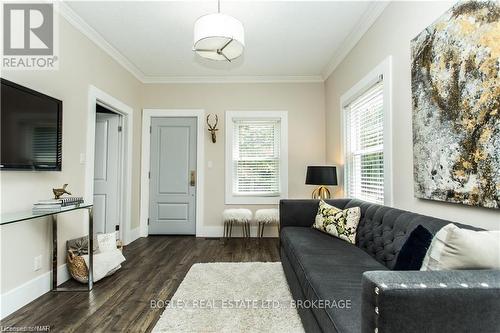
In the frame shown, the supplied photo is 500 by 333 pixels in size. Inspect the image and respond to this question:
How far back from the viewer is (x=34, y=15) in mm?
2336

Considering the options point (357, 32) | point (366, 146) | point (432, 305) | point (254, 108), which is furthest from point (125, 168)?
point (432, 305)

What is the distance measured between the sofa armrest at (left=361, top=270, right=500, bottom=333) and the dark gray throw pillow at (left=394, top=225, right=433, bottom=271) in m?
0.44

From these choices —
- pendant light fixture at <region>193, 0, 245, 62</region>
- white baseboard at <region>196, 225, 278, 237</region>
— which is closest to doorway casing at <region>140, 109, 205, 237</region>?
white baseboard at <region>196, 225, 278, 237</region>

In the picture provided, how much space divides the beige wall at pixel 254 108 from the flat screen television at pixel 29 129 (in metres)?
2.25

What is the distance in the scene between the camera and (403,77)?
7.23 feet

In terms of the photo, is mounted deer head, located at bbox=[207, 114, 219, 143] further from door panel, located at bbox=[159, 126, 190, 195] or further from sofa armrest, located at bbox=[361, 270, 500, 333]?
sofa armrest, located at bbox=[361, 270, 500, 333]

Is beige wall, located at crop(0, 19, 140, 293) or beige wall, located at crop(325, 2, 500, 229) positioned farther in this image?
beige wall, located at crop(0, 19, 140, 293)

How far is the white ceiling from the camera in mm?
2621

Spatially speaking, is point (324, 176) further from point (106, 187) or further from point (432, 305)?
point (106, 187)

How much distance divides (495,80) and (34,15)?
3583 mm

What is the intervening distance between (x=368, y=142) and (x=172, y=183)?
319 cm

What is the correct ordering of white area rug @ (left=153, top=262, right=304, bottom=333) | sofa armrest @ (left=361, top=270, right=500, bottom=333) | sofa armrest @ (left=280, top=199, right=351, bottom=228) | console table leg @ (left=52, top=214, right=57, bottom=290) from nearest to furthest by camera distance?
sofa armrest @ (left=361, top=270, right=500, bottom=333)
white area rug @ (left=153, top=262, right=304, bottom=333)
console table leg @ (left=52, top=214, right=57, bottom=290)
sofa armrest @ (left=280, top=199, right=351, bottom=228)

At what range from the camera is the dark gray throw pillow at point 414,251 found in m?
1.31

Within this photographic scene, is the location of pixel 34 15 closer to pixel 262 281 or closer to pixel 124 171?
pixel 124 171
